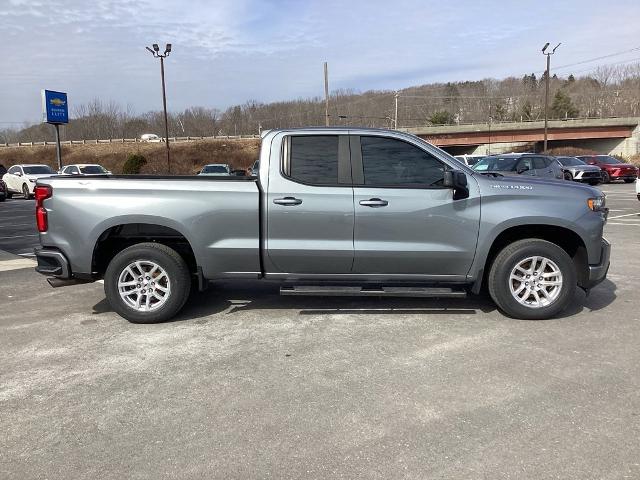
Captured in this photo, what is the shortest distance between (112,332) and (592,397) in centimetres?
425

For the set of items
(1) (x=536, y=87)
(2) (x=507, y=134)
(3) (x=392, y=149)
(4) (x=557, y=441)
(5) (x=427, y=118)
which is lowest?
(4) (x=557, y=441)

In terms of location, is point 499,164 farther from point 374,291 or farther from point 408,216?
point 374,291

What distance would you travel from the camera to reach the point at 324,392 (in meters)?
3.61

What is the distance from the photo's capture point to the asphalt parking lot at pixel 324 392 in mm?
2803

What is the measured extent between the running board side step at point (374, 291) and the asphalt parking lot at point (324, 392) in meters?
0.33

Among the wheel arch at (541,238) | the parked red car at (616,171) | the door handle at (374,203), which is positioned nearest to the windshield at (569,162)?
the parked red car at (616,171)

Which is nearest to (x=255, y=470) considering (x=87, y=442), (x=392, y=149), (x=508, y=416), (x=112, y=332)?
(x=87, y=442)

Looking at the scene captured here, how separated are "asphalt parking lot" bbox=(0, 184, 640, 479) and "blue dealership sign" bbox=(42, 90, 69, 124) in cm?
3167

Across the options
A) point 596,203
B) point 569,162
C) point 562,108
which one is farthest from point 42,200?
point 562,108

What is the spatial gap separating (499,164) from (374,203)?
14.9 metres

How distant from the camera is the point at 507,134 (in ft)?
242

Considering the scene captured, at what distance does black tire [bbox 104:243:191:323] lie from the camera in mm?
5094

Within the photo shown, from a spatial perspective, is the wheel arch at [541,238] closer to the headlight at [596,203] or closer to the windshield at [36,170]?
the headlight at [596,203]

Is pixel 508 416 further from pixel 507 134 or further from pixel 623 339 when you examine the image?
pixel 507 134
